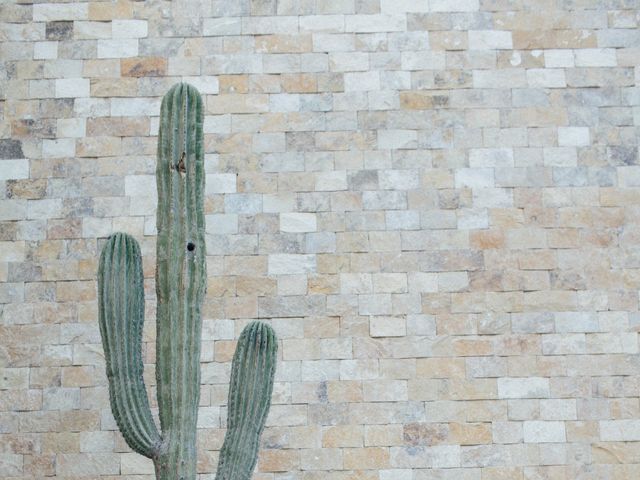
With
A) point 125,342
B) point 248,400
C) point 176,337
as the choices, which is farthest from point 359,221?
point 125,342

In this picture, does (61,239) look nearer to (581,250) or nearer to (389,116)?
(389,116)

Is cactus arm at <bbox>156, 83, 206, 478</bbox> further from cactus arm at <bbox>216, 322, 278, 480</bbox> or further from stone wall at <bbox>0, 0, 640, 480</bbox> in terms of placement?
stone wall at <bbox>0, 0, 640, 480</bbox>

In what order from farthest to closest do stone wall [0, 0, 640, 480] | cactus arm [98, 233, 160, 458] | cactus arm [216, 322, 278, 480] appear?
stone wall [0, 0, 640, 480]
cactus arm [216, 322, 278, 480]
cactus arm [98, 233, 160, 458]

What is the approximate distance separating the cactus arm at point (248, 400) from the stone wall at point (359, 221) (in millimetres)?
2130

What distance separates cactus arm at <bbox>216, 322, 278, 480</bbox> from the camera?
6.36 m

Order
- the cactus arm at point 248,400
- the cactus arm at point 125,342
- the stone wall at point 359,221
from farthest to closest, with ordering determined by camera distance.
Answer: the stone wall at point 359,221 → the cactus arm at point 248,400 → the cactus arm at point 125,342

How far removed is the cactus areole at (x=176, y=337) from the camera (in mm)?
6258

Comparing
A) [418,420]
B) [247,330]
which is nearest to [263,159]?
[418,420]

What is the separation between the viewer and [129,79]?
364 inches

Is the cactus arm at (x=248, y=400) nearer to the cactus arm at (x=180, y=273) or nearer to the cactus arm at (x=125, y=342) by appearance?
the cactus arm at (x=180, y=273)

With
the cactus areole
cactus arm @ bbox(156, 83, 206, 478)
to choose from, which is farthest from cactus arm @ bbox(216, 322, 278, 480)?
cactus arm @ bbox(156, 83, 206, 478)

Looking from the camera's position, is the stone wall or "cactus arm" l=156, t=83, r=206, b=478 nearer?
"cactus arm" l=156, t=83, r=206, b=478

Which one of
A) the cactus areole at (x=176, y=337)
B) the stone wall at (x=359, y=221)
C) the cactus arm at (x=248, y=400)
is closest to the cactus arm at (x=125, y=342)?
the cactus areole at (x=176, y=337)

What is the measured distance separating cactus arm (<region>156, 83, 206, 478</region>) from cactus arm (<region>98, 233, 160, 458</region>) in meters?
0.10
